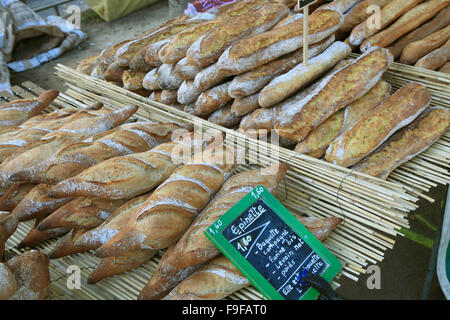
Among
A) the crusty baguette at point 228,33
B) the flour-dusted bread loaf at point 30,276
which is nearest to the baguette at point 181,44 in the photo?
the crusty baguette at point 228,33

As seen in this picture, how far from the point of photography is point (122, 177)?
1369 millimetres

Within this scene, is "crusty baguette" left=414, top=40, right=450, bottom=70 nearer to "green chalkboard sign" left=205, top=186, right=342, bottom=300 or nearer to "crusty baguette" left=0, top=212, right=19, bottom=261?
"green chalkboard sign" left=205, top=186, right=342, bottom=300

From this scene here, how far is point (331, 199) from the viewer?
1398 millimetres

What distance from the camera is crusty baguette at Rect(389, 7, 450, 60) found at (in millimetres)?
1945

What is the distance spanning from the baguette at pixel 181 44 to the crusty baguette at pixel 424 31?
98 centimetres

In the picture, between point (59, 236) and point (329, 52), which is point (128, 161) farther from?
point (329, 52)

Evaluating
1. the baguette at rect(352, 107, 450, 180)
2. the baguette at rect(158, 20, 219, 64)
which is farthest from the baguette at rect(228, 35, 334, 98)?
the baguette at rect(352, 107, 450, 180)

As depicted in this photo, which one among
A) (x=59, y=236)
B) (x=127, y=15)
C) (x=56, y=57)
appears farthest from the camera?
(x=127, y=15)

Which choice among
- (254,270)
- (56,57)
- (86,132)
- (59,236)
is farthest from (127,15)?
(254,270)

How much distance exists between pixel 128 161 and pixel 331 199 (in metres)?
0.78

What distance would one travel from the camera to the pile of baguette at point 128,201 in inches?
46.3

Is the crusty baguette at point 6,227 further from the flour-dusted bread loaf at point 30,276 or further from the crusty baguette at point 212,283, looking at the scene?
the crusty baguette at point 212,283

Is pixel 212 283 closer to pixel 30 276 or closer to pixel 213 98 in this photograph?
pixel 30 276

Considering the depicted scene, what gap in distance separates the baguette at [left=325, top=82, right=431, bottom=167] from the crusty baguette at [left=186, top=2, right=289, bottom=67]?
2.48 feet
